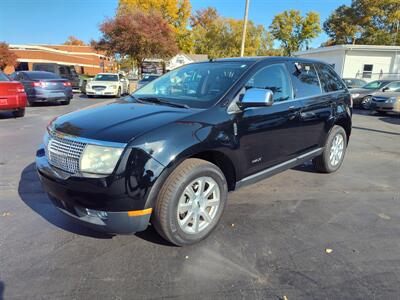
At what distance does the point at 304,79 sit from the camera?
14.1 feet

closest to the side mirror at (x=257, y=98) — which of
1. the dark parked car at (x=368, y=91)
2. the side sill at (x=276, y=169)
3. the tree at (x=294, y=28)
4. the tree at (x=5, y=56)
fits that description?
the side sill at (x=276, y=169)

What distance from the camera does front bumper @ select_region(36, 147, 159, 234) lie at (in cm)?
242

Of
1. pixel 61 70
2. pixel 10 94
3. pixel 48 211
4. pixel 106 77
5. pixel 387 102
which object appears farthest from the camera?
pixel 61 70

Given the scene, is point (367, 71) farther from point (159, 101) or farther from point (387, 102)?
point (159, 101)

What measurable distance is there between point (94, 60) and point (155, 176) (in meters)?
70.7

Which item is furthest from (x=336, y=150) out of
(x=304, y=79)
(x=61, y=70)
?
(x=61, y=70)

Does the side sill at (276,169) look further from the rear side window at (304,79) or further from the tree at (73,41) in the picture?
the tree at (73,41)

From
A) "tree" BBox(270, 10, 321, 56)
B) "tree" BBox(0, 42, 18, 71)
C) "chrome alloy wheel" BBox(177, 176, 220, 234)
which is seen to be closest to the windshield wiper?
"chrome alloy wheel" BBox(177, 176, 220, 234)

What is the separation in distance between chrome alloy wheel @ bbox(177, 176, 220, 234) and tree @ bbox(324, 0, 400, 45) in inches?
1918

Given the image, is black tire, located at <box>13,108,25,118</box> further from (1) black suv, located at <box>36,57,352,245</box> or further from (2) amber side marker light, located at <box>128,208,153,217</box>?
(2) amber side marker light, located at <box>128,208,153,217</box>

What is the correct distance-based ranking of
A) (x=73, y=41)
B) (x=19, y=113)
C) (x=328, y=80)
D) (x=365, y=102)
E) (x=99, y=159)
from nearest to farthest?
(x=99, y=159)
(x=328, y=80)
(x=19, y=113)
(x=365, y=102)
(x=73, y=41)

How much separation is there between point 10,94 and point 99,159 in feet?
27.1

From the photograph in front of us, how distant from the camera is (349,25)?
48.8 metres

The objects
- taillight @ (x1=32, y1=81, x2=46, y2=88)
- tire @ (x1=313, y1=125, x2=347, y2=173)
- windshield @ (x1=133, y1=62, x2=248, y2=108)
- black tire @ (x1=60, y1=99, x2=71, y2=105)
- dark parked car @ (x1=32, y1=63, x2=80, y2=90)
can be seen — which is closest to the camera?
windshield @ (x1=133, y1=62, x2=248, y2=108)
